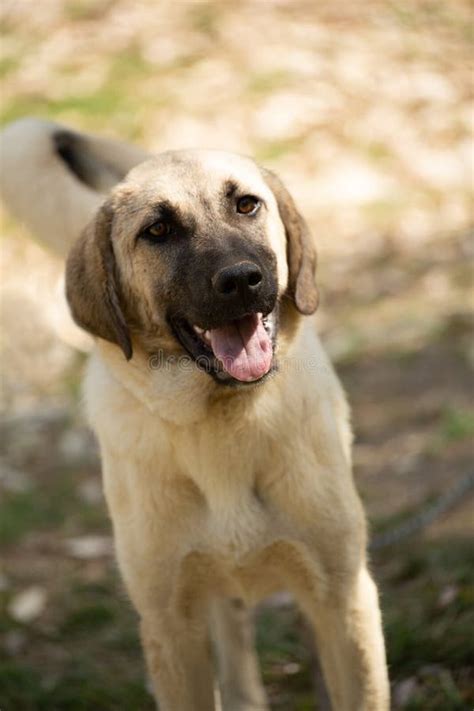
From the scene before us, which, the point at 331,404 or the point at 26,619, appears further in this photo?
the point at 26,619

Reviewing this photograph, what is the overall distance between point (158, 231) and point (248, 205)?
28cm

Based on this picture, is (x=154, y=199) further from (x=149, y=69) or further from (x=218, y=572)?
(x=149, y=69)

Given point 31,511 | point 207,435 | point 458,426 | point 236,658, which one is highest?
point 207,435

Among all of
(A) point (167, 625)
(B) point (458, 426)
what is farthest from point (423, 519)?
(A) point (167, 625)

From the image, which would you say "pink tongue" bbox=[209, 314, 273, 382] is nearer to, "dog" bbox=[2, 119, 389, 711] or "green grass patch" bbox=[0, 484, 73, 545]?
"dog" bbox=[2, 119, 389, 711]

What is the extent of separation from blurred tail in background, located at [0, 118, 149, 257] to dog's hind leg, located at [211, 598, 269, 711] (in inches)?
57.8

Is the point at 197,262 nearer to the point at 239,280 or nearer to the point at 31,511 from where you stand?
the point at 239,280

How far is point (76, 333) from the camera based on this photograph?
797 cm

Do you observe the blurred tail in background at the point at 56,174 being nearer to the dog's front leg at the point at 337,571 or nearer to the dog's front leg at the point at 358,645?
the dog's front leg at the point at 337,571

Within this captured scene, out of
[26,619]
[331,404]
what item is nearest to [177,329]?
[331,404]

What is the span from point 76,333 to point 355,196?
307 centimetres

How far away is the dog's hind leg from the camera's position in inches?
156

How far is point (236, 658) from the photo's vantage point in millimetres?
3998

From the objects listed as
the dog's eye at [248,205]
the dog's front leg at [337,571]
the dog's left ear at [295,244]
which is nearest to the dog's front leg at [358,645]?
the dog's front leg at [337,571]
